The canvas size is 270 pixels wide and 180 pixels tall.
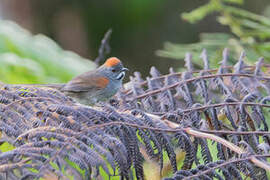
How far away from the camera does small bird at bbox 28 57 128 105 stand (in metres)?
3.69

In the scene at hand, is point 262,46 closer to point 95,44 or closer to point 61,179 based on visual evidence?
point 61,179

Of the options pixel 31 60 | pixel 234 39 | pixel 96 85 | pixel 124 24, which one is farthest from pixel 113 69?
pixel 124 24

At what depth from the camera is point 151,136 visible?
1.72 meters

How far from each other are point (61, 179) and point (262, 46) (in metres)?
2.48

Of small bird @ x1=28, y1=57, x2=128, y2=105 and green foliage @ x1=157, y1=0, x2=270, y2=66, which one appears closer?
green foliage @ x1=157, y1=0, x2=270, y2=66

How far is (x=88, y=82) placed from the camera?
3920 mm

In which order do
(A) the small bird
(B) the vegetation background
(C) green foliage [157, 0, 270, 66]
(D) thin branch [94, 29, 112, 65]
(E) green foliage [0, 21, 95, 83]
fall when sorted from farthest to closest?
(B) the vegetation background, (E) green foliage [0, 21, 95, 83], (A) the small bird, (C) green foliage [157, 0, 270, 66], (D) thin branch [94, 29, 112, 65]

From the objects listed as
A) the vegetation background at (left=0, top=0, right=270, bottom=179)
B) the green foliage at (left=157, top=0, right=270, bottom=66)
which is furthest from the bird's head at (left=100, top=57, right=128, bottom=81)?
the vegetation background at (left=0, top=0, right=270, bottom=179)

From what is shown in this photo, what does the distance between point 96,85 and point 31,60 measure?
0.76 metres

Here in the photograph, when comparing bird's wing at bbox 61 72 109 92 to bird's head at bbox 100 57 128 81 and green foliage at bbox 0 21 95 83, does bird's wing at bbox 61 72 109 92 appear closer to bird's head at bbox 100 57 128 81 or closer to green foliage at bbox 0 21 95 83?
bird's head at bbox 100 57 128 81

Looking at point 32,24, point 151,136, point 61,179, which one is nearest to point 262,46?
point 151,136

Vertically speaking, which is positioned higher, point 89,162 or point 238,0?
point 238,0

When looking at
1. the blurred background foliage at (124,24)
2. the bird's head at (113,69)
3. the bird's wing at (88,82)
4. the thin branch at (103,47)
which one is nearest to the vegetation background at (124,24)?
the blurred background foliage at (124,24)

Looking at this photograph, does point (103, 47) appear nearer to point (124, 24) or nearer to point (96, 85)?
point (96, 85)
